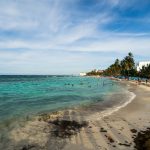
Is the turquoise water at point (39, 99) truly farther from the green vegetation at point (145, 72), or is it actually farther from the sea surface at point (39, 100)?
the green vegetation at point (145, 72)

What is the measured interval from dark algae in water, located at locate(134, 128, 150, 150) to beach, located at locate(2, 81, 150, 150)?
244 mm

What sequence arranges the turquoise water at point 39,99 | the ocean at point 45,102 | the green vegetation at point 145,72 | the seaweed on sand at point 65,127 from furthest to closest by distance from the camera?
the green vegetation at point 145,72 → the turquoise water at point 39,99 → the ocean at point 45,102 → the seaweed on sand at point 65,127

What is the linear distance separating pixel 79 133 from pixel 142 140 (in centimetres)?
395

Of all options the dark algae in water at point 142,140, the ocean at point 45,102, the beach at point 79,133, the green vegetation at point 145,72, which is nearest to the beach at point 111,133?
the beach at point 79,133

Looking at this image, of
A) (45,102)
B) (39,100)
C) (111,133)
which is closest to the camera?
(111,133)

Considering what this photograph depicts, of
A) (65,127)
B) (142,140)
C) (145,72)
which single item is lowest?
(65,127)

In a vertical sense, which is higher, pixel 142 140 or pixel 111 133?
pixel 142 140

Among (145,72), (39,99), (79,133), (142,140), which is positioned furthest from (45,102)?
(145,72)

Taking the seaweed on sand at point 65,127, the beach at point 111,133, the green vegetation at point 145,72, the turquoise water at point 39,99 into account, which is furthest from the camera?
the green vegetation at point 145,72

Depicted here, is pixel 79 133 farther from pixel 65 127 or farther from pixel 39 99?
pixel 39 99

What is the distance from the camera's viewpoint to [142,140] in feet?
39.4

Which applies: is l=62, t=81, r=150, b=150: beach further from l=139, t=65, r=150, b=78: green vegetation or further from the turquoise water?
l=139, t=65, r=150, b=78: green vegetation

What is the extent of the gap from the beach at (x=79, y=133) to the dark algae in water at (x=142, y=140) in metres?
0.24

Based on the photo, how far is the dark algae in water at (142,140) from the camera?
1072cm
